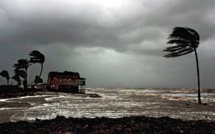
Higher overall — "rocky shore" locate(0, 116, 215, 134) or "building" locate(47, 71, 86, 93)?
"building" locate(47, 71, 86, 93)

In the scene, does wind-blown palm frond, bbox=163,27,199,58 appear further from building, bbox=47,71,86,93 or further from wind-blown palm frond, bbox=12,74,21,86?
wind-blown palm frond, bbox=12,74,21,86

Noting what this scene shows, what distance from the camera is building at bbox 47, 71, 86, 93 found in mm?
79625

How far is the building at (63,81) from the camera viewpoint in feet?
261

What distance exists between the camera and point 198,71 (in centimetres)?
3775

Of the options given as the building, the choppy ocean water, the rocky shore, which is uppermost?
the building

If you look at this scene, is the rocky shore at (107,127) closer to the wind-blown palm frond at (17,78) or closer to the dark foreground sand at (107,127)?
the dark foreground sand at (107,127)

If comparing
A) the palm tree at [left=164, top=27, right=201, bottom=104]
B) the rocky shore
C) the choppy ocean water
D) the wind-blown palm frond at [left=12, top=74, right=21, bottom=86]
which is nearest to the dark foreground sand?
the rocky shore

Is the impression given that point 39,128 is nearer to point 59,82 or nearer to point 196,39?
point 196,39

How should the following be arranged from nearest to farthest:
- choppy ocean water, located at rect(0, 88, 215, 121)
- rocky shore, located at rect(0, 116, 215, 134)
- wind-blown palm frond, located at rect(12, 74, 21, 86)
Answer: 1. rocky shore, located at rect(0, 116, 215, 134)
2. choppy ocean water, located at rect(0, 88, 215, 121)
3. wind-blown palm frond, located at rect(12, 74, 21, 86)

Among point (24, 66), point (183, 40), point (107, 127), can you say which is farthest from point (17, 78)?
point (107, 127)

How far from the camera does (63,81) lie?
7994 centimetres

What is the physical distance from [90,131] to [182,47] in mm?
25851

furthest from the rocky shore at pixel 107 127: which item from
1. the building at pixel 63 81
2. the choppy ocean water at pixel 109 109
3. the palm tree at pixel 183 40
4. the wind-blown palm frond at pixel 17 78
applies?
the wind-blown palm frond at pixel 17 78

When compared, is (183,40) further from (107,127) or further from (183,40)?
(107,127)
